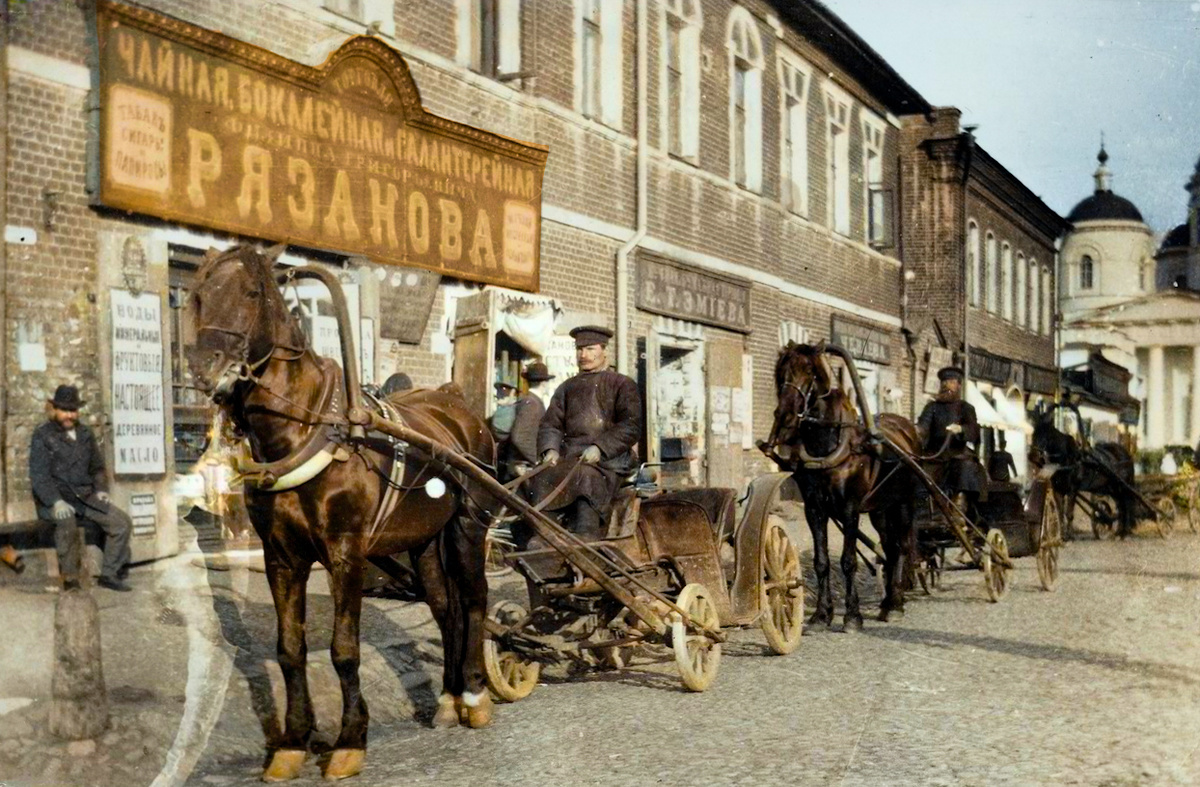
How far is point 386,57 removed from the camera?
11.5 metres

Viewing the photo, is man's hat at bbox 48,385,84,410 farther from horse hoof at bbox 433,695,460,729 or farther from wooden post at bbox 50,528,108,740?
horse hoof at bbox 433,695,460,729

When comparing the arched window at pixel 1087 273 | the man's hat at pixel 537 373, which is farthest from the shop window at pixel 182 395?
the arched window at pixel 1087 273

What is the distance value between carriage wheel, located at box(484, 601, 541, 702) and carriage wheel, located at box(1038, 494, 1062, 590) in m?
6.50

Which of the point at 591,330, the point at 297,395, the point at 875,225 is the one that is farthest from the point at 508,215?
the point at 875,225

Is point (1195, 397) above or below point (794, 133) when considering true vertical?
below

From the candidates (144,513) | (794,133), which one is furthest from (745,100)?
(144,513)

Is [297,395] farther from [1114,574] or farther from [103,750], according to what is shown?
[1114,574]

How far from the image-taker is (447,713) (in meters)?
6.67

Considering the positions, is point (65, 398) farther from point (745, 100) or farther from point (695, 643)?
point (745, 100)

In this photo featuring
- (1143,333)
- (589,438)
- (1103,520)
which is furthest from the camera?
(1143,333)

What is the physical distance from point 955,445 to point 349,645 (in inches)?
297

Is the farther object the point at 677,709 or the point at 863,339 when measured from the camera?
the point at 863,339

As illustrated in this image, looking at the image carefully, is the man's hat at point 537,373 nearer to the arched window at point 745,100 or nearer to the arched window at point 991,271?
the arched window at point 745,100

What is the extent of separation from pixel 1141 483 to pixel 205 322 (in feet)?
52.9
